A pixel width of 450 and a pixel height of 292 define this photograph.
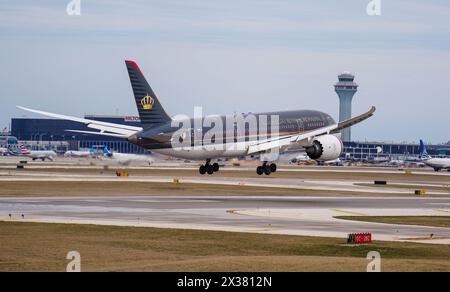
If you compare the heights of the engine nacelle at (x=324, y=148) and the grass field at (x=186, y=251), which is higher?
the engine nacelle at (x=324, y=148)

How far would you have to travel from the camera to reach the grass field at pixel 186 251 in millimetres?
38281

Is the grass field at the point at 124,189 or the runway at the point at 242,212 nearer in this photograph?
the runway at the point at 242,212

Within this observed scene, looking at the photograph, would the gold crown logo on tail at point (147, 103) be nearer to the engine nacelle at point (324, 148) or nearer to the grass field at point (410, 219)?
the engine nacelle at point (324, 148)

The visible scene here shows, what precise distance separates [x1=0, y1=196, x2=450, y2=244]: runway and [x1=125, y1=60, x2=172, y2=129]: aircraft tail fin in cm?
1112

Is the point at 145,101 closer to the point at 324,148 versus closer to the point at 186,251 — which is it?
the point at 324,148

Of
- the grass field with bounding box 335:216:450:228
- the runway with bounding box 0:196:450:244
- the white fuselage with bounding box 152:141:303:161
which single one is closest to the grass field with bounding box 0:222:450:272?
the runway with bounding box 0:196:450:244

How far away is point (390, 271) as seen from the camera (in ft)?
120

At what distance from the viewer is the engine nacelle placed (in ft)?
340

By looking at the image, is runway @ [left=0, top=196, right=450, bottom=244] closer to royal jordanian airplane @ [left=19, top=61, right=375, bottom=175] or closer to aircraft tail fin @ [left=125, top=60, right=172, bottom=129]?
royal jordanian airplane @ [left=19, top=61, right=375, bottom=175]

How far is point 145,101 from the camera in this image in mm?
93375

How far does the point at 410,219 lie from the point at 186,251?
86.7 feet

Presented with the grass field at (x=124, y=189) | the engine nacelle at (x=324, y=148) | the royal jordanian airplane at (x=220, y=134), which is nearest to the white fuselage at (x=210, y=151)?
the royal jordanian airplane at (x=220, y=134)
